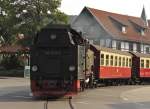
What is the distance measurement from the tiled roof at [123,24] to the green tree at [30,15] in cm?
1865

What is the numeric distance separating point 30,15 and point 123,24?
26.2 m

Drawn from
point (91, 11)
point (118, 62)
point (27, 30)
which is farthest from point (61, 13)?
point (118, 62)

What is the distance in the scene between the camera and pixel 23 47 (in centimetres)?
7338

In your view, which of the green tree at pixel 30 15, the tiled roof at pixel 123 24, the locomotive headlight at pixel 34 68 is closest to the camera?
the locomotive headlight at pixel 34 68

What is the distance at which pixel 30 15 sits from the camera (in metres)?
71.8

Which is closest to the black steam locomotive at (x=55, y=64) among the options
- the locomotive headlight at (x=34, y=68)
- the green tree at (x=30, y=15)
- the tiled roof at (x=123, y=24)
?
the locomotive headlight at (x=34, y=68)

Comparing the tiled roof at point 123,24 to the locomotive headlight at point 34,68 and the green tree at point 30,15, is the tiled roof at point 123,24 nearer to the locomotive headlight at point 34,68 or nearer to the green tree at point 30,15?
the green tree at point 30,15

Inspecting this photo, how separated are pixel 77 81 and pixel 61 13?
46.5 meters

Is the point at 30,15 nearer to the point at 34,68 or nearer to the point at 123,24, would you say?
the point at 123,24

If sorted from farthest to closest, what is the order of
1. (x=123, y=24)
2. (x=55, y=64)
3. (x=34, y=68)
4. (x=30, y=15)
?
(x=123, y=24) < (x=30, y=15) < (x=55, y=64) < (x=34, y=68)

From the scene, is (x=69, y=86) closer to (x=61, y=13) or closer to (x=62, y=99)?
(x=62, y=99)

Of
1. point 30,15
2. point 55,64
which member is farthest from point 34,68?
point 30,15

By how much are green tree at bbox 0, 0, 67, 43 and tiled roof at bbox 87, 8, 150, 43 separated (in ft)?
61.2

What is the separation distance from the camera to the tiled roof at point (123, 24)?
90.4m
